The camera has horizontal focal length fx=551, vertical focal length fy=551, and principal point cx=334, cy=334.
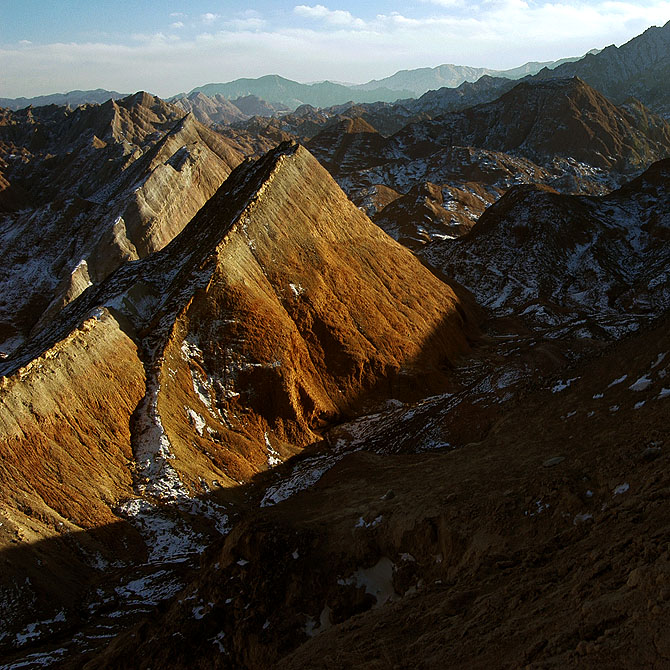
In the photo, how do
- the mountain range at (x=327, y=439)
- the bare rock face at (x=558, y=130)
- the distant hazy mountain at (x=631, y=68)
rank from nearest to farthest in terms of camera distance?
the mountain range at (x=327, y=439), the bare rock face at (x=558, y=130), the distant hazy mountain at (x=631, y=68)

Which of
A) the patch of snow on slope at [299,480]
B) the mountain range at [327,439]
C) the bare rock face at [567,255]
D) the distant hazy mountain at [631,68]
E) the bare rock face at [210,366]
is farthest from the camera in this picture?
the distant hazy mountain at [631,68]

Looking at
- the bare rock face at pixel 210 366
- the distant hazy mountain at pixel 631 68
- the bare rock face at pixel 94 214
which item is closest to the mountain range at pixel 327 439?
the bare rock face at pixel 210 366

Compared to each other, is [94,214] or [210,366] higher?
[94,214]

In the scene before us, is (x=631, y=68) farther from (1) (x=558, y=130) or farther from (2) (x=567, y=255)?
(2) (x=567, y=255)

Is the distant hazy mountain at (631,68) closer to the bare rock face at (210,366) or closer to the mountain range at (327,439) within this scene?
the mountain range at (327,439)

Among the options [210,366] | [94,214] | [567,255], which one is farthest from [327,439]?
[94,214]

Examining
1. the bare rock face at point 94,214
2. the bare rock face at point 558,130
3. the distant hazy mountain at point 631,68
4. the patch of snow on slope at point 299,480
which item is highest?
the distant hazy mountain at point 631,68

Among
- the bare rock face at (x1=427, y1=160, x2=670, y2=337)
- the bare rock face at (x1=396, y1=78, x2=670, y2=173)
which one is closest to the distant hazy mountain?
the bare rock face at (x1=396, y1=78, x2=670, y2=173)

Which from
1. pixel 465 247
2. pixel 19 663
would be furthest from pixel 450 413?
pixel 465 247
